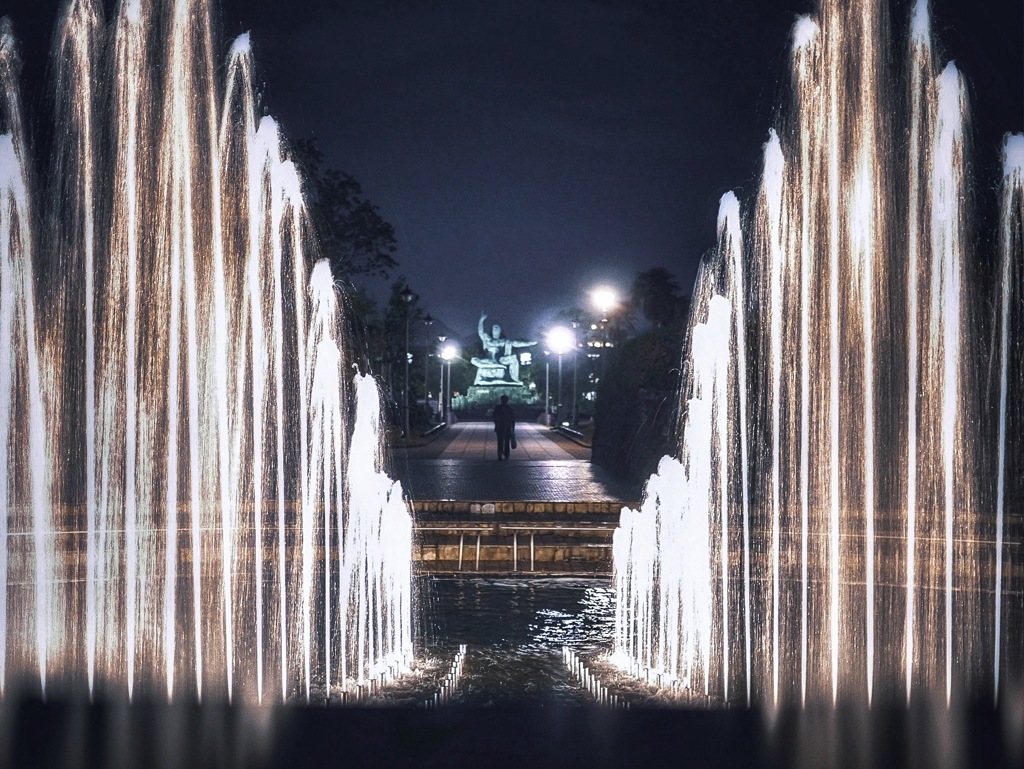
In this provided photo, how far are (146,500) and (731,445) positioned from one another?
10.3 metres

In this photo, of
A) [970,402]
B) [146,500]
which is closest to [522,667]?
[146,500]

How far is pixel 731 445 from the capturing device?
1850 cm

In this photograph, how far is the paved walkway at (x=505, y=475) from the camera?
16.8 m

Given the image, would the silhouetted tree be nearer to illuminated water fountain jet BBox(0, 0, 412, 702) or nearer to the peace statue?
the peace statue

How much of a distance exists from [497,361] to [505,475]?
47.5m

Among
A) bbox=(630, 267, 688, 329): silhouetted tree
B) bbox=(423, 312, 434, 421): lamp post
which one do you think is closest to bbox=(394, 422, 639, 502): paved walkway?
bbox=(423, 312, 434, 421): lamp post

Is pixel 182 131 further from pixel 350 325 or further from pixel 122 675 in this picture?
pixel 350 325

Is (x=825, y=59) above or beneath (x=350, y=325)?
above

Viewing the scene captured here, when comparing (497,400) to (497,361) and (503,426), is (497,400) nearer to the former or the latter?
(497,361)

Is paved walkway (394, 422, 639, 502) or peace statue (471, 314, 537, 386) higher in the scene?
peace statue (471, 314, 537, 386)

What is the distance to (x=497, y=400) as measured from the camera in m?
66.2

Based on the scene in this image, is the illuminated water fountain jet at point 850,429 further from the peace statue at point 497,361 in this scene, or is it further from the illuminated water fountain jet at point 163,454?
the peace statue at point 497,361

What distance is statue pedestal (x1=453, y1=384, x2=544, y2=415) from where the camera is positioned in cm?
6531

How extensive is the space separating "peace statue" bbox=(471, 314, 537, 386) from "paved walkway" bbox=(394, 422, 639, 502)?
34.5m
